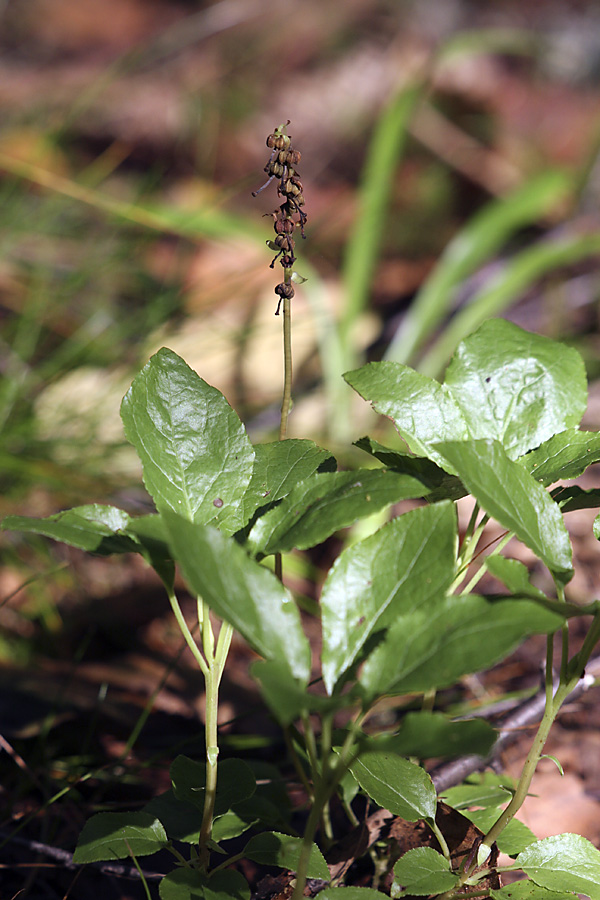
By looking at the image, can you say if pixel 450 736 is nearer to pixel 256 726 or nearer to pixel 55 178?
pixel 256 726

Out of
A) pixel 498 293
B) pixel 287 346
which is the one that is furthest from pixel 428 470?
pixel 498 293

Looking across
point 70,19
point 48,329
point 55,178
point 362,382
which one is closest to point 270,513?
point 362,382

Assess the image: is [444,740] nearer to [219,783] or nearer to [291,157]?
[219,783]

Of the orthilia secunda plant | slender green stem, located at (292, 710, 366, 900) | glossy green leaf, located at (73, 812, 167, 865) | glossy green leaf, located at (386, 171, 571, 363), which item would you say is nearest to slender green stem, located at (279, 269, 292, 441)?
the orthilia secunda plant

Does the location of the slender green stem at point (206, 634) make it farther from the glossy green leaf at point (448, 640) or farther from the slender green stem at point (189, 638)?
the glossy green leaf at point (448, 640)

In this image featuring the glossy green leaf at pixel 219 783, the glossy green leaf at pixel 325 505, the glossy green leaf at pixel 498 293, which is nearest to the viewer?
the glossy green leaf at pixel 325 505

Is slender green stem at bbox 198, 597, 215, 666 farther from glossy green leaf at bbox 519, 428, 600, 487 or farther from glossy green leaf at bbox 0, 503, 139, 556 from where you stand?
glossy green leaf at bbox 519, 428, 600, 487

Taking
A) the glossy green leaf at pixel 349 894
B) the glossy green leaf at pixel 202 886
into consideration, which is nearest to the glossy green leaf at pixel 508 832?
the glossy green leaf at pixel 349 894

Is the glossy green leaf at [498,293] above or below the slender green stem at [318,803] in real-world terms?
above
